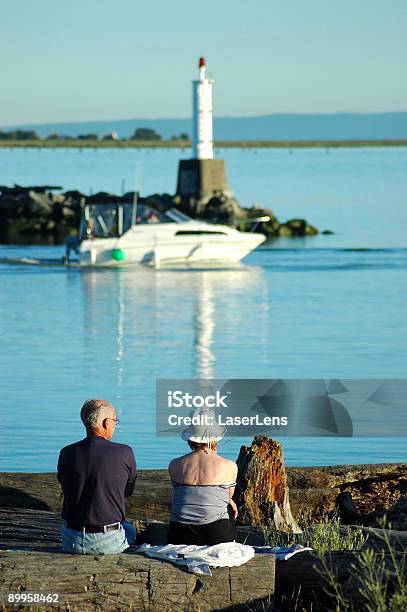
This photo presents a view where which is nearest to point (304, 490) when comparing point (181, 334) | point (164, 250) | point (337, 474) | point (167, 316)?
point (337, 474)

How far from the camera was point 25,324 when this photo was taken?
31.5m

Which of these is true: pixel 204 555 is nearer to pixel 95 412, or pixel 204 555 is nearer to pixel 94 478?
pixel 94 478

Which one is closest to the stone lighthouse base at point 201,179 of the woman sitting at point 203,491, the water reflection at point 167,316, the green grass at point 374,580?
the water reflection at point 167,316

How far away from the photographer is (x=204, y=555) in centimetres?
730

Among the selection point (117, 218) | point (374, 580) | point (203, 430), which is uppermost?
point (203, 430)

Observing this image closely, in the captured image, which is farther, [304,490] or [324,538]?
[304,490]

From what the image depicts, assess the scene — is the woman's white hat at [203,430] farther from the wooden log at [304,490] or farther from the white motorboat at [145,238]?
the white motorboat at [145,238]

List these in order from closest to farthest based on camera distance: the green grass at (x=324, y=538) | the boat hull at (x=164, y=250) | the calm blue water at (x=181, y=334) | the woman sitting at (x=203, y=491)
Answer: the woman sitting at (x=203, y=491) → the green grass at (x=324, y=538) → the calm blue water at (x=181, y=334) → the boat hull at (x=164, y=250)

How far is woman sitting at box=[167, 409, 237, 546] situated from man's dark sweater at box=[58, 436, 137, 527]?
33 cm

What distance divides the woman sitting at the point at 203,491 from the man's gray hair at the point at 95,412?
0.49 metres

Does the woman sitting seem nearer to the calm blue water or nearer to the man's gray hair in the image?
the man's gray hair

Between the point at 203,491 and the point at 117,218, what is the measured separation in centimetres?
3580

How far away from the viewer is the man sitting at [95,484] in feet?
24.5

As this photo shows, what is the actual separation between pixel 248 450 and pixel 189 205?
56.3 metres
